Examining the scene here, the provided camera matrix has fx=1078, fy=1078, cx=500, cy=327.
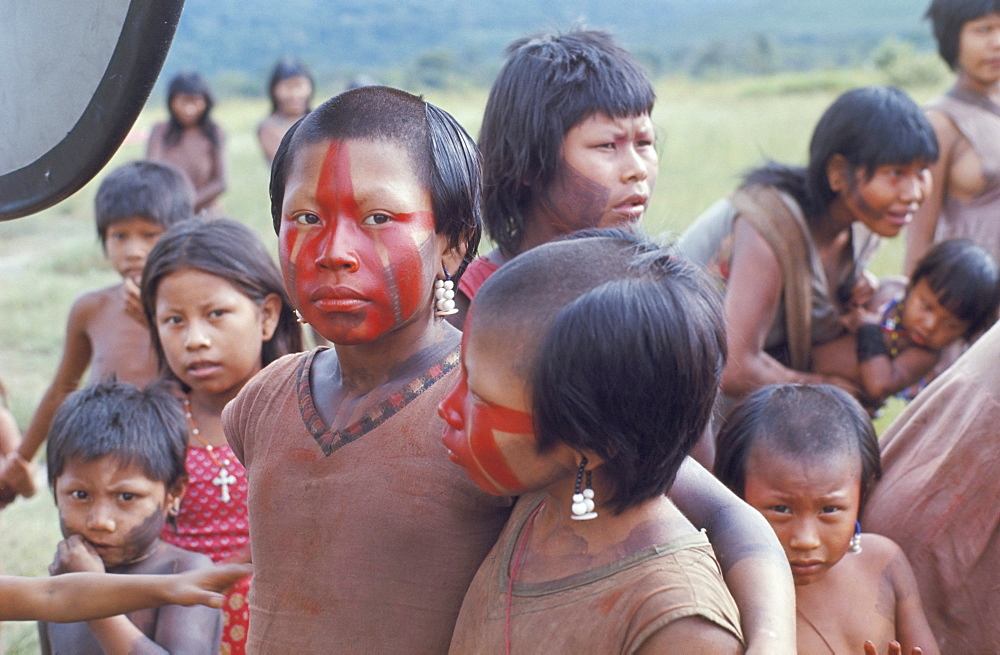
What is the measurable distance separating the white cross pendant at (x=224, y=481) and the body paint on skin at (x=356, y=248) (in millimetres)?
1233

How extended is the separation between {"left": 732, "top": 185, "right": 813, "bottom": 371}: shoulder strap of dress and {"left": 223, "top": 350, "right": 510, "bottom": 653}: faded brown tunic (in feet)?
6.72

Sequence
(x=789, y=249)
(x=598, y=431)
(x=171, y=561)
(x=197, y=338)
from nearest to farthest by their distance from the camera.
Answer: (x=598, y=431)
(x=171, y=561)
(x=197, y=338)
(x=789, y=249)

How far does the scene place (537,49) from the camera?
2.65 metres

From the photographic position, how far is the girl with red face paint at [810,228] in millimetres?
3576

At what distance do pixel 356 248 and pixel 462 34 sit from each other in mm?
48140

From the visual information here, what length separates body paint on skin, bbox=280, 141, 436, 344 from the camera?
67.6 inches

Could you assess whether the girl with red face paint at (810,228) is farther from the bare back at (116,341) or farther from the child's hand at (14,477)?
the child's hand at (14,477)

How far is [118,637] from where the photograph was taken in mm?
2504

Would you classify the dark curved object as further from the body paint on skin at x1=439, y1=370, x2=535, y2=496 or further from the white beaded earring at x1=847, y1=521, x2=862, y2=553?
the white beaded earring at x1=847, y1=521, x2=862, y2=553

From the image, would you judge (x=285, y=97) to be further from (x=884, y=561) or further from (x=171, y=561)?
(x=884, y=561)

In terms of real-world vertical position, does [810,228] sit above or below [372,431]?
below

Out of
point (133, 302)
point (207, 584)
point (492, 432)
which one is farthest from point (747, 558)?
point (133, 302)

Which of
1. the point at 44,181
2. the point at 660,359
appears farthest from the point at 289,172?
the point at 660,359

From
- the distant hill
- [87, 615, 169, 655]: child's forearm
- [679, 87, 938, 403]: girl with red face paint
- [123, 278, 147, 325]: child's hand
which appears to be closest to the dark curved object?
[87, 615, 169, 655]: child's forearm
